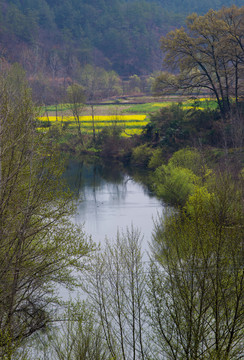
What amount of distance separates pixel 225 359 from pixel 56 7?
140 metres

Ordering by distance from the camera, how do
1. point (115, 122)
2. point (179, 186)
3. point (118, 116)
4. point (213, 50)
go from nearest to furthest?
1. point (179, 186)
2. point (213, 50)
3. point (115, 122)
4. point (118, 116)

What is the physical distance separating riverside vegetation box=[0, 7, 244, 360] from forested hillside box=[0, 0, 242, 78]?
85.8m

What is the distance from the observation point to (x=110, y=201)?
30547mm

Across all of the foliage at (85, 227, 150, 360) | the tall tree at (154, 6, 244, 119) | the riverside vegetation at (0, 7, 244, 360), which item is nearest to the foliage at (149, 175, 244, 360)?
the riverside vegetation at (0, 7, 244, 360)

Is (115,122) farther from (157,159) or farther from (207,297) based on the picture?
(207,297)

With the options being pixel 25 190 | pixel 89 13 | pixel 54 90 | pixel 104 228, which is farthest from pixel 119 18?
pixel 25 190

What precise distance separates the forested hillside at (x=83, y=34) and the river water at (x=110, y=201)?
221 feet

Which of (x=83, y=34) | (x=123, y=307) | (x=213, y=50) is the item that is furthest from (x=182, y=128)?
(x=83, y=34)

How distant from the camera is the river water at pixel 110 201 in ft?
79.2

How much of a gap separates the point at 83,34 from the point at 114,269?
124 meters

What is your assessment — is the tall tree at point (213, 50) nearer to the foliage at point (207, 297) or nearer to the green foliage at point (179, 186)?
the green foliage at point (179, 186)

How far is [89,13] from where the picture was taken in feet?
454

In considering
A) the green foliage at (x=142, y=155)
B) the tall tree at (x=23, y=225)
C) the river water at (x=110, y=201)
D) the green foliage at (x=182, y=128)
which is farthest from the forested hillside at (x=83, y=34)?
the tall tree at (x=23, y=225)

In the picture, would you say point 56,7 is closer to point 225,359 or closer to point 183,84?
point 183,84
